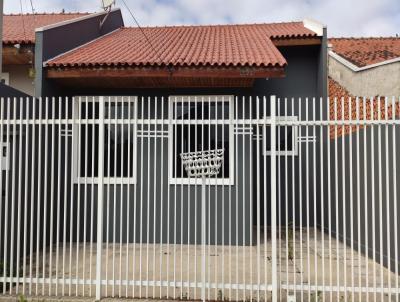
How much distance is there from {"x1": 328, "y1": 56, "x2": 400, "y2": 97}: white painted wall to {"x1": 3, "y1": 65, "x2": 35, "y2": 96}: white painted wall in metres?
7.47

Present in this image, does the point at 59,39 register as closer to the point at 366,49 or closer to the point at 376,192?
the point at 376,192

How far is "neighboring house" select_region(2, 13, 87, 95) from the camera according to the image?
8.24 meters

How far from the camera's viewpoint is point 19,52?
8.34 m

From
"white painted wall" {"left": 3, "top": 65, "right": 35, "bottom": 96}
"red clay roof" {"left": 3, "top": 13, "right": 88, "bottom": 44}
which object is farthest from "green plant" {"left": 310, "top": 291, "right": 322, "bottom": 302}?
"white painted wall" {"left": 3, "top": 65, "right": 35, "bottom": 96}

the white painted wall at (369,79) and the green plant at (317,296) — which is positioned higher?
the white painted wall at (369,79)

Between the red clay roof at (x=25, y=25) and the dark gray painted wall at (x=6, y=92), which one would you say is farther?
the red clay roof at (x=25, y=25)

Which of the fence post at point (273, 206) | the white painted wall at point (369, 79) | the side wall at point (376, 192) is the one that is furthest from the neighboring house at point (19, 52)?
the white painted wall at point (369, 79)

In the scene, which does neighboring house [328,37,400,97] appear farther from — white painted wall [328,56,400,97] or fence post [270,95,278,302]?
fence post [270,95,278,302]

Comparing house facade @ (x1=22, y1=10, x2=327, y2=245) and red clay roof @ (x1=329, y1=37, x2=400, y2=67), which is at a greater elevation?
red clay roof @ (x1=329, y1=37, x2=400, y2=67)

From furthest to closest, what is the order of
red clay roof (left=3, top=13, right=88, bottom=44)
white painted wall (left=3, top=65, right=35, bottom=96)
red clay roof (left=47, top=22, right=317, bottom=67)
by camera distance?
white painted wall (left=3, top=65, right=35, bottom=96)
red clay roof (left=3, top=13, right=88, bottom=44)
red clay roof (left=47, top=22, right=317, bottom=67)

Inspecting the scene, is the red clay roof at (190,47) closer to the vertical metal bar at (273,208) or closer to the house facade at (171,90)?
the house facade at (171,90)

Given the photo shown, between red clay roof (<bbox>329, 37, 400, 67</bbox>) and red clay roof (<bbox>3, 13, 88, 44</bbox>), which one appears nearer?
red clay roof (<bbox>3, 13, 88, 44</bbox>)

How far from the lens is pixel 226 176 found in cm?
750

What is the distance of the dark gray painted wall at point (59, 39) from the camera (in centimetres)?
699
